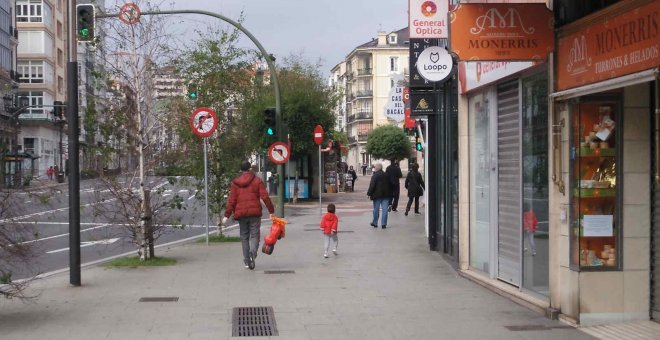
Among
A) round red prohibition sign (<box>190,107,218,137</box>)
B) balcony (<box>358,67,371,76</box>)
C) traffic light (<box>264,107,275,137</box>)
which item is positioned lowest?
round red prohibition sign (<box>190,107,218,137</box>)

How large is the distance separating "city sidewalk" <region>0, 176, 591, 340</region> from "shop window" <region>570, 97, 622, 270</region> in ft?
2.73

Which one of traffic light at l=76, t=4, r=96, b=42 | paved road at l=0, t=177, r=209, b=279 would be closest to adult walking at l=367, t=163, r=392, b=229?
paved road at l=0, t=177, r=209, b=279

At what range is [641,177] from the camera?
8297mm

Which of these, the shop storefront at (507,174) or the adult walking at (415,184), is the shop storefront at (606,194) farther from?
the adult walking at (415,184)

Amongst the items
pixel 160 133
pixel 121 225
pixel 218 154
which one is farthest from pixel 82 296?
pixel 218 154

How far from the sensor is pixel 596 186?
8398mm

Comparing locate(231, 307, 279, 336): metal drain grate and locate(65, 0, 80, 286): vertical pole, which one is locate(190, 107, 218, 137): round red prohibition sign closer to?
locate(65, 0, 80, 286): vertical pole

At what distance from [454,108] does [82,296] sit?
6.49m

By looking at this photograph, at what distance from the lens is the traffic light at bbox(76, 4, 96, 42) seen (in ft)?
46.2

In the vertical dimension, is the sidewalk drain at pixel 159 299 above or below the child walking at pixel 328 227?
below

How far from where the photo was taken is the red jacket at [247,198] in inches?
544

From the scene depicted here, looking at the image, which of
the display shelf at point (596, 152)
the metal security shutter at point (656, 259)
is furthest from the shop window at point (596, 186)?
the metal security shutter at point (656, 259)

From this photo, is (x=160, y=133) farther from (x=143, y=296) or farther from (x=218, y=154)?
(x=143, y=296)

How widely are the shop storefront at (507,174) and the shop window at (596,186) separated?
0.88 metres
